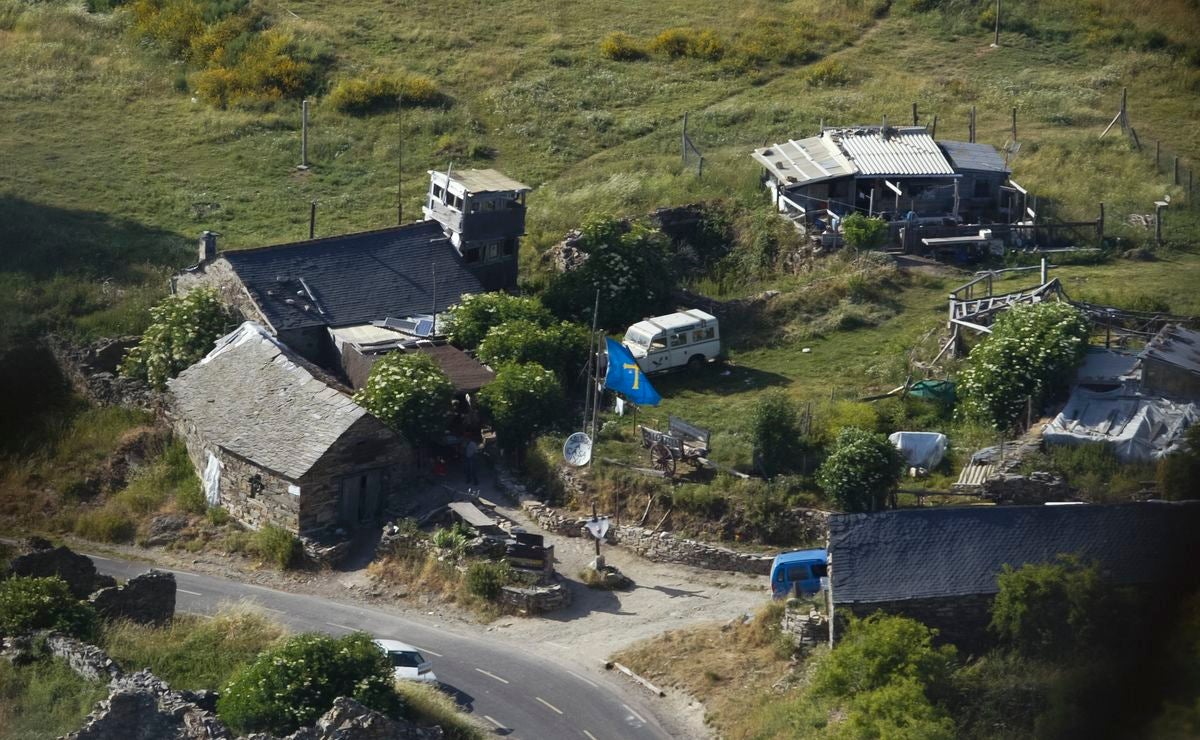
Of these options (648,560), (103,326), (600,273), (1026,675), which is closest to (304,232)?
(103,326)

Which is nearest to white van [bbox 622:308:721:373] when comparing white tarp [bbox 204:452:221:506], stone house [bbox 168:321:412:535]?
stone house [bbox 168:321:412:535]

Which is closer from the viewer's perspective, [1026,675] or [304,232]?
[1026,675]

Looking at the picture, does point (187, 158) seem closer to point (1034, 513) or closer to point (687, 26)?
point (687, 26)

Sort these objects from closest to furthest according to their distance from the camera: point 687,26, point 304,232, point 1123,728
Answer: point 1123,728 < point 304,232 < point 687,26

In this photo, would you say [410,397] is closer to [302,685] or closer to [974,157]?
[302,685]

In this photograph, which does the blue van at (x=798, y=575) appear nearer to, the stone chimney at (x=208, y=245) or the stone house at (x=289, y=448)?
the stone house at (x=289, y=448)

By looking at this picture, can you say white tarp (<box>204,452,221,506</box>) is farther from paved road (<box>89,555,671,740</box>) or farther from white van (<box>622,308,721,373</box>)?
white van (<box>622,308,721,373</box>)

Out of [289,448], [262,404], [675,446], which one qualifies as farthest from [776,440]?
[262,404]
